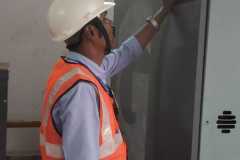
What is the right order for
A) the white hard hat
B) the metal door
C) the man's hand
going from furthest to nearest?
the metal door → the man's hand → the white hard hat

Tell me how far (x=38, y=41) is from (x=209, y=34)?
66.5 inches

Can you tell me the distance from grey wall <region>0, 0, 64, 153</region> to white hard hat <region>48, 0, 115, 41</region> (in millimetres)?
1331

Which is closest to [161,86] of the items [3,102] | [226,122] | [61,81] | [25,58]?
[226,122]

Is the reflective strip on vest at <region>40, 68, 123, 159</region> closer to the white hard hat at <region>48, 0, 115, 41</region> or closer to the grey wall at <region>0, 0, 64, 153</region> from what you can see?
the white hard hat at <region>48, 0, 115, 41</region>

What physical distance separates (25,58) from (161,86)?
4.53 ft

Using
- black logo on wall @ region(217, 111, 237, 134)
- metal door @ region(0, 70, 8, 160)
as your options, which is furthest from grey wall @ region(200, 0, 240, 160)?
metal door @ region(0, 70, 8, 160)

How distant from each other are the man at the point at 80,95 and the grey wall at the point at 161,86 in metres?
0.24

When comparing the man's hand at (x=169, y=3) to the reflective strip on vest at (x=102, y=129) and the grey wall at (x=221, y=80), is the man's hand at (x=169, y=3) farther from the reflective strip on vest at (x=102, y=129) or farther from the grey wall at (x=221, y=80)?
the reflective strip on vest at (x=102, y=129)

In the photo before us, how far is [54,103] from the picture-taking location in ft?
3.18

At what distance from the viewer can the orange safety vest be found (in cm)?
96

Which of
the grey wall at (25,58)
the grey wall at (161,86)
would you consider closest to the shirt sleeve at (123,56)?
the grey wall at (161,86)

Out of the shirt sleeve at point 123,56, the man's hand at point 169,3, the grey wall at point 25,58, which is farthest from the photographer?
the grey wall at point 25,58

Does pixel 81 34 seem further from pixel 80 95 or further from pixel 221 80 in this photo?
pixel 221 80

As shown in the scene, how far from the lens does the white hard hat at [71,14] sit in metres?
1.04
